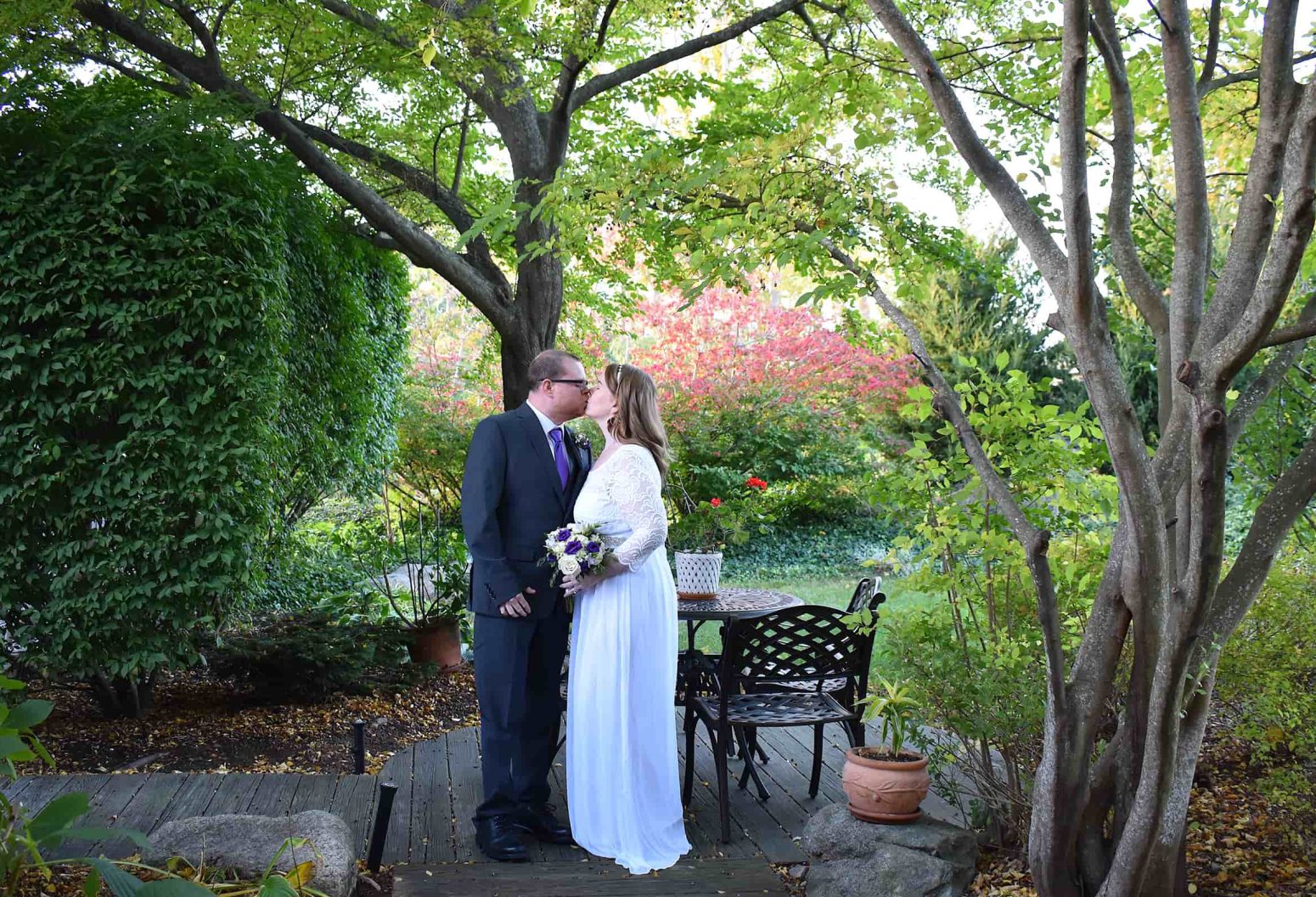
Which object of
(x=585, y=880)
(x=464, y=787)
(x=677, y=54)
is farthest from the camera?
(x=677, y=54)

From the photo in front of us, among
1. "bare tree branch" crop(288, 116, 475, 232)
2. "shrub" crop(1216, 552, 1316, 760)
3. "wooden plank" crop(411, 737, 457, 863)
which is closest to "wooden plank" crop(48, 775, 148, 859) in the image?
"wooden plank" crop(411, 737, 457, 863)

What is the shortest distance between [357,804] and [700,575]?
188cm

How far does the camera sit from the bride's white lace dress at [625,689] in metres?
4.10

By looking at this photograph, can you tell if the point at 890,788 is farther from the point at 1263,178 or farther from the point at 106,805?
the point at 106,805

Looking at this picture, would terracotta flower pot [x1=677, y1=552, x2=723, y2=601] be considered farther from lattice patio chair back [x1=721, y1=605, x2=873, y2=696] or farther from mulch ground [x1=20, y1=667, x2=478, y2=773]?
mulch ground [x1=20, y1=667, x2=478, y2=773]

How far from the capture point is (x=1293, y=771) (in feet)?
11.4

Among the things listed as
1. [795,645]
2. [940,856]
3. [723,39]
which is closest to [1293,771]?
[940,856]

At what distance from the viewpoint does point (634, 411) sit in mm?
4215

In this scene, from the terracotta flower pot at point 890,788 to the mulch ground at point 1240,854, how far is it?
335 mm

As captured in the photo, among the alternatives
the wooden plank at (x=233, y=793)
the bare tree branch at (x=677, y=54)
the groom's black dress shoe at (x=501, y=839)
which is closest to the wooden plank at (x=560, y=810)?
the groom's black dress shoe at (x=501, y=839)

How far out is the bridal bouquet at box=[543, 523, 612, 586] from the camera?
3.98m

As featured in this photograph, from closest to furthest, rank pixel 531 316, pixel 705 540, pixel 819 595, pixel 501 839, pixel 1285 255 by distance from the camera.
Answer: pixel 1285 255 < pixel 501 839 < pixel 705 540 < pixel 531 316 < pixel 819 595

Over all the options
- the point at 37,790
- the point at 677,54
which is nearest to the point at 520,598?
the point at 37,790

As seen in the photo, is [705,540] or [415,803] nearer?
[415,803]
